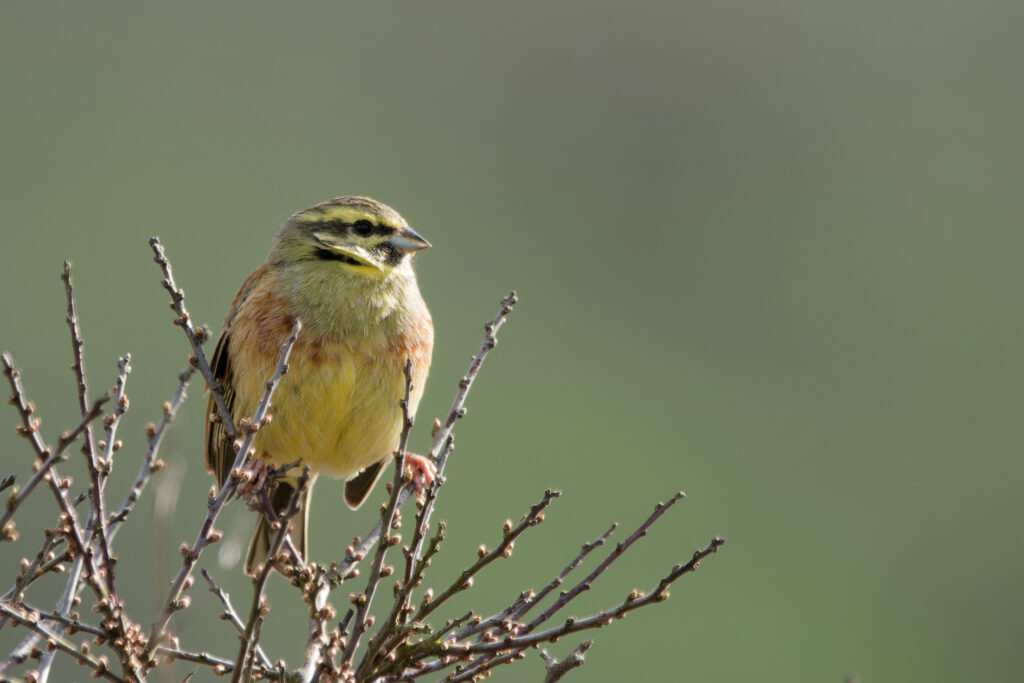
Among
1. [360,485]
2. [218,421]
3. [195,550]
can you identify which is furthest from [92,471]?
[360,485]

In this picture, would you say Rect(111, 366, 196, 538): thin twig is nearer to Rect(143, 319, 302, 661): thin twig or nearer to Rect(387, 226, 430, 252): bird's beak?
Rect(143, 319, 302, 661): thin twig

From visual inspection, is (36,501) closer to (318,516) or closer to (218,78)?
(318,516)

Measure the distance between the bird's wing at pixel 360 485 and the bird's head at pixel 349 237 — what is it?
120 cm

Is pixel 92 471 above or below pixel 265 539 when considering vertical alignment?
below

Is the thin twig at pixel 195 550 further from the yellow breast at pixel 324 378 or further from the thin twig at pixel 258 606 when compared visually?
the yellow breast at pixel 324 378

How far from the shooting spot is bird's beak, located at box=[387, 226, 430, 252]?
6.78m

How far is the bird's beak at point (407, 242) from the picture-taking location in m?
6.78

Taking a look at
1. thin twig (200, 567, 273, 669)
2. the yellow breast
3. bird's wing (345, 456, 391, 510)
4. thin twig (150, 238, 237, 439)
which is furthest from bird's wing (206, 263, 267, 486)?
thin twig (200, 567, 273, 669)

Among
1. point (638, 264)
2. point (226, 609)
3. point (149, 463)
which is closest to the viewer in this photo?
point (149, 463)

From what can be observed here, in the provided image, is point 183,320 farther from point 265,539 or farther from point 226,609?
point 265,539

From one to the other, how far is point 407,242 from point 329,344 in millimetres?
789

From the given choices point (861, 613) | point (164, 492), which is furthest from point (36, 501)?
point (164, 492)

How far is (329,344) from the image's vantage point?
625 cm

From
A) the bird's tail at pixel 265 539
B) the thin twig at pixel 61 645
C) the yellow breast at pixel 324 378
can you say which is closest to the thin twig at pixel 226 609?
the thin twig at pixel 61 645
